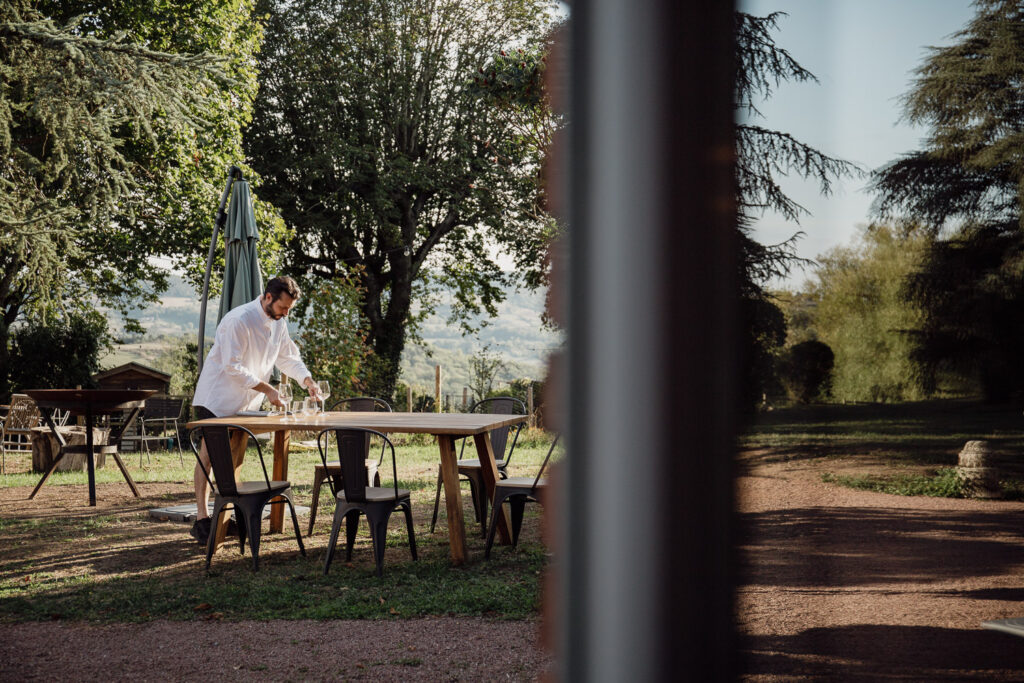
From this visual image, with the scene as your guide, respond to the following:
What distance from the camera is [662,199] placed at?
17.3 inches

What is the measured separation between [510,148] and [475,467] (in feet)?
29.4

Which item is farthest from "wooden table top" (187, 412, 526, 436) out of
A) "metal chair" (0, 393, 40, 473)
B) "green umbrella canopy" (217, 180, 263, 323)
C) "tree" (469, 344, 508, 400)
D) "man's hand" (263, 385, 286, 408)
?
"tree" (469, 344, 508, 400)

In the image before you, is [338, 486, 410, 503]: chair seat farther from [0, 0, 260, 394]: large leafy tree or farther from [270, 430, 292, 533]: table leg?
[0, 0, 260, 394]: large leafy tree

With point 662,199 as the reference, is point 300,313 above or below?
above

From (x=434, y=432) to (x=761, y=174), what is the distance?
15.9 feet

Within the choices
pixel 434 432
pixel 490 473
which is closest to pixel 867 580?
pixel 434 432

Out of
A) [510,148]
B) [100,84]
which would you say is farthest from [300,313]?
[100,84]

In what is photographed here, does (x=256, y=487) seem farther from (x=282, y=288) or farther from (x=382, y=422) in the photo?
(x=282, y=288)

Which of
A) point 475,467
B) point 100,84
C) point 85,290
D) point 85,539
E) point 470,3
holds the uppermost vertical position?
point 470,3

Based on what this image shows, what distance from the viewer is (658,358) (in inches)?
17.1

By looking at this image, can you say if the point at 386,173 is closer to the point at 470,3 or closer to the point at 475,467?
the point at 470,3

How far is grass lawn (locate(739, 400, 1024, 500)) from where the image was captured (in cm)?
48

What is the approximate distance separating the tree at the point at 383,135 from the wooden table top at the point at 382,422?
11580 millimetres

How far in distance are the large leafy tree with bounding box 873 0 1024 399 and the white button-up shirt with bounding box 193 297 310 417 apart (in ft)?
18.5
